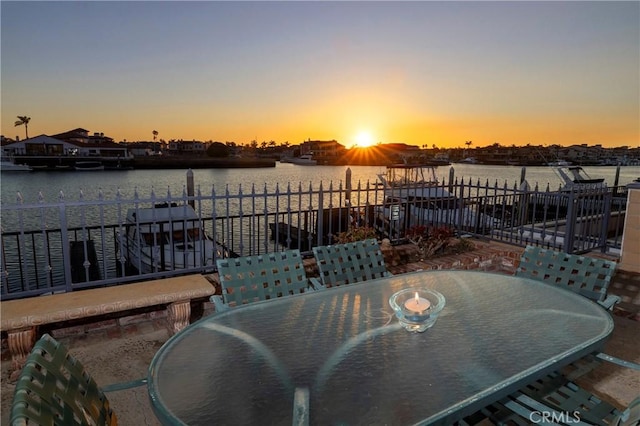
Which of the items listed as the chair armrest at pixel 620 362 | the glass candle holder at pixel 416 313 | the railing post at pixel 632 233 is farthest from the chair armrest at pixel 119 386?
the railing post at pixel 632 233

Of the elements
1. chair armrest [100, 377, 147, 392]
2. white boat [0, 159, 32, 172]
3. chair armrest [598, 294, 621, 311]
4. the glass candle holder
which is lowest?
white boat [0, 159, 32, 172]

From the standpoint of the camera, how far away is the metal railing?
13.2 feet

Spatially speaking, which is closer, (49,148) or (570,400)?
(570,400)

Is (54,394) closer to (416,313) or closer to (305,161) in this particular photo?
(416,313)

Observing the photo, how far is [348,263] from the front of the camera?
128 inches

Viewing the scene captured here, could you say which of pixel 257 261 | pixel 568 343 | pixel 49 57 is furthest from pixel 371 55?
pixel 49 57

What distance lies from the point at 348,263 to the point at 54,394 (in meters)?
2.30

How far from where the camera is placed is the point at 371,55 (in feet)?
25.5

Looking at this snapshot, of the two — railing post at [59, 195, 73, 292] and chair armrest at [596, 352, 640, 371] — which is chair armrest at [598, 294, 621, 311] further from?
railing post at [59, 195, 73, 292]

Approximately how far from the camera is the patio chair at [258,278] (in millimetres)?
2686

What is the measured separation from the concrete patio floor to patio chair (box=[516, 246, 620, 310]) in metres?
0.70

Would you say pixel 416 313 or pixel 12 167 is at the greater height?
pixel 416 313

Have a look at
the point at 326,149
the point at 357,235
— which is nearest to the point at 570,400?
the point at 357,235

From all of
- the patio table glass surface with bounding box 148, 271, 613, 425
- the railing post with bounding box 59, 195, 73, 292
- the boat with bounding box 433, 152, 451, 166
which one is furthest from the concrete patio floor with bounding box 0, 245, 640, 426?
the boat with bounding box 433, 152, 451, 166
